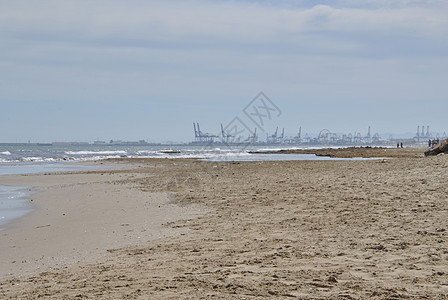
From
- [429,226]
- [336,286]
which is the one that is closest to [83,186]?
[429,226]

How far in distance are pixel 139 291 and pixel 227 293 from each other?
887 millimetres

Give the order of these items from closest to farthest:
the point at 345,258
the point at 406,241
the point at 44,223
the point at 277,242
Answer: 1. the point at 345,258
2. the point at 406,241
3. the point at 277,242
4. the point at 44,223

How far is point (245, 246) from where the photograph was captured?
674 centimetres

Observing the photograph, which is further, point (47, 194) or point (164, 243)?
point (47, 194)

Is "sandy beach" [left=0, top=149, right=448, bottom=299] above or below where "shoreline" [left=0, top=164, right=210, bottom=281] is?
above

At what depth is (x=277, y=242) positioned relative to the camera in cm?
687

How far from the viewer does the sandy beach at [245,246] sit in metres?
4.74

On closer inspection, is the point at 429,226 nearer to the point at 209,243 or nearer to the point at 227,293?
the point at 209,243

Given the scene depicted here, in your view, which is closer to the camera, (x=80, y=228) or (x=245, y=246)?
(x=245, y=246)

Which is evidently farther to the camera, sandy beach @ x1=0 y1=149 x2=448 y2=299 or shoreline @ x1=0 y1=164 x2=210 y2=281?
shoreline @ x1=0 y1=164 x2=210 y2=281

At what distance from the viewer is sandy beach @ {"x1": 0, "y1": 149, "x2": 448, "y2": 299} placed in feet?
15.5

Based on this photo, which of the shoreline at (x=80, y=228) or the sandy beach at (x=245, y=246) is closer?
the sandy beach at (x=245, y=246)

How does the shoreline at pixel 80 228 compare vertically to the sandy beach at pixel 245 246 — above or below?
below

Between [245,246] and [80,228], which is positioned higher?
[245,246]
